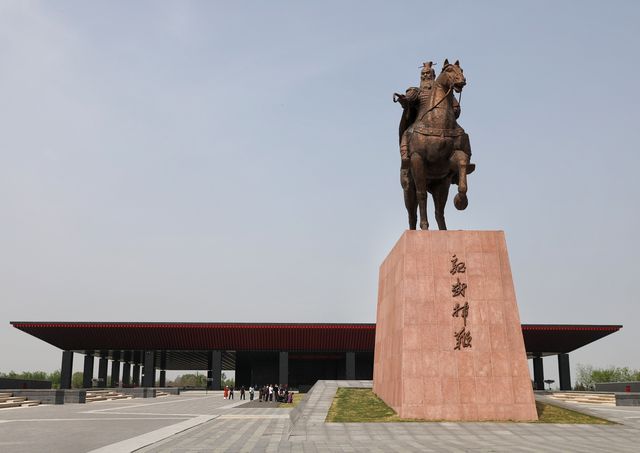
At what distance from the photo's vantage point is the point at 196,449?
1220cm

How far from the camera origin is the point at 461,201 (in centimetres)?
1611

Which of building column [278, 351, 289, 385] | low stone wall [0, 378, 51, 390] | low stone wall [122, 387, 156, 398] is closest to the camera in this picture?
low stone wall [0, 378, 51, 390]

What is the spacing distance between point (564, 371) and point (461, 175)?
49530 millimetres

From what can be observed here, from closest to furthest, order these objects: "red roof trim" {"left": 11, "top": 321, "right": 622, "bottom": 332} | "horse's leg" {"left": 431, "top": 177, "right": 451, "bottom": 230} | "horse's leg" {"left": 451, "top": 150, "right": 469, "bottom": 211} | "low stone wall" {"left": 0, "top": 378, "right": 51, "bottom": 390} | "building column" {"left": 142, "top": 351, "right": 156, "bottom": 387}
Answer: "horse's leg" {"left": 451, "top": 150, "right": 469, "bottom": 211}, "horse's leg" {"left": 431, "top": 177, "right": 451, "bottom": 230}, "low stone wall" {"left": 0, "top": 378, "right": 51, "bottom": 390}, "red roof trim" {"left": 11, "top": 321, "right": 622, "bottom": 332}, "building column" {"left": 142, "top": 351, "right": 156, "bottom": 387}

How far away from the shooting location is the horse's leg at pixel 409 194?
17.9m

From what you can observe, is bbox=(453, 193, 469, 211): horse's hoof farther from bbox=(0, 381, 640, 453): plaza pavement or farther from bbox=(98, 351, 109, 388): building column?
bbox=(98, 351, 109, 388): building column

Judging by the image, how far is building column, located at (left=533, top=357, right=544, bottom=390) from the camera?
6097 cm

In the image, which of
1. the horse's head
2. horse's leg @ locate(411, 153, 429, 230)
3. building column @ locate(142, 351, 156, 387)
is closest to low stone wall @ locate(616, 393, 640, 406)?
horse's leg @ locate(411, 153, 429, 230)

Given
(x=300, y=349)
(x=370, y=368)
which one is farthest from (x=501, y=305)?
(x=370, y=368)

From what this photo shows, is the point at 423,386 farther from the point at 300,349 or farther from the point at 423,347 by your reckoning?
the point at 300,349

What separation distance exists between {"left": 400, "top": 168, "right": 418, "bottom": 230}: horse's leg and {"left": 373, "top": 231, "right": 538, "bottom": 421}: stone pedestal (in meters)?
2.04

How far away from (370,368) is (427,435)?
55133 mm

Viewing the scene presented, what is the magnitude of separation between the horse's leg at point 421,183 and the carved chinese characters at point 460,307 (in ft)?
5.92

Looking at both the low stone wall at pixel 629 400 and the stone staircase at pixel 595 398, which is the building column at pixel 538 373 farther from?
the low stone wall at pixel 629 400
